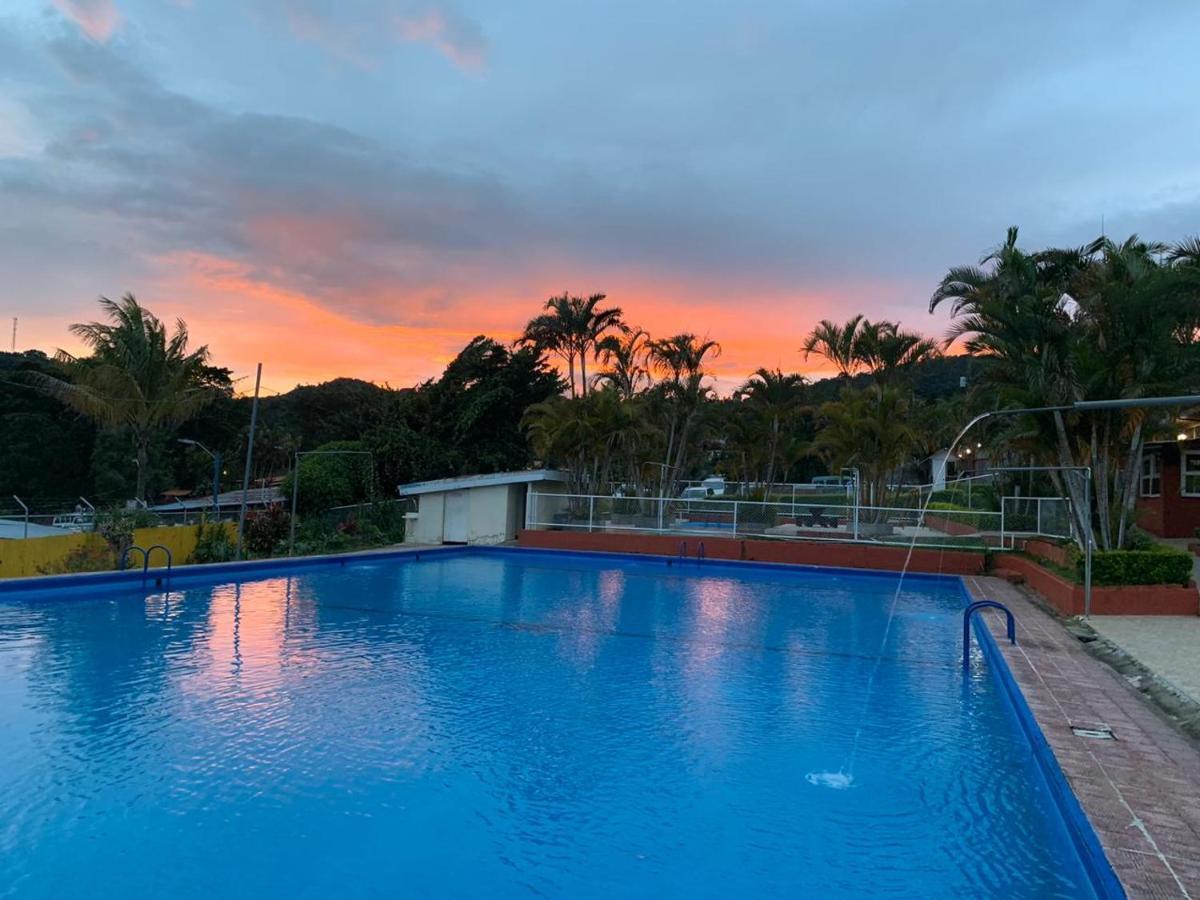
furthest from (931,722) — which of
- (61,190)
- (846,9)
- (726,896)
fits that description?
(61,190)

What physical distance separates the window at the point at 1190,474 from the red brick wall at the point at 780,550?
7.99 meters

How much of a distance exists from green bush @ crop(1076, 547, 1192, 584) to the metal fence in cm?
470

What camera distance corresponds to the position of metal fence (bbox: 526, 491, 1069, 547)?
1791 centimetres

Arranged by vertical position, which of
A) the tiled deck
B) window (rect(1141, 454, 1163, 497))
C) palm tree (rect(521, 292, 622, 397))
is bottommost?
the tiled deck

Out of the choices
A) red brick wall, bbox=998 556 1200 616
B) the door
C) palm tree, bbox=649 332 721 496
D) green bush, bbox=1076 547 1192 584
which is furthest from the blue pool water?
palm tree, bbox=649 332 721 496

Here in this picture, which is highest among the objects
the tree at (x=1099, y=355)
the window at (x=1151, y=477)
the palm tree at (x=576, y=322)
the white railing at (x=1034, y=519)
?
the palm tree at (x=576, y=322)

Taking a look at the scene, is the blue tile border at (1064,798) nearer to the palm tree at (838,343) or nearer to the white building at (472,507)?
the white building at (472,507)

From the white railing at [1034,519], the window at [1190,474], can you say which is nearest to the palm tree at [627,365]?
the white railing at [1034,519]

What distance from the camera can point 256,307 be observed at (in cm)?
2269

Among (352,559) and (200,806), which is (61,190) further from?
(200,806)

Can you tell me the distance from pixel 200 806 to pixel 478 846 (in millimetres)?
2013

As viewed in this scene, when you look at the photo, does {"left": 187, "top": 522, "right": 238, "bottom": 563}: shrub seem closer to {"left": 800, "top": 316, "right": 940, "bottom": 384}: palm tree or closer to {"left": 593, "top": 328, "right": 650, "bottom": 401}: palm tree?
{"left": 593, "top": 328, "right": 650, "bottom": 401}: palm tree

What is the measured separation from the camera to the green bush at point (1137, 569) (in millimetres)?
10836

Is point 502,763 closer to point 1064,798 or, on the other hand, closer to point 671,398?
point 1064,798
